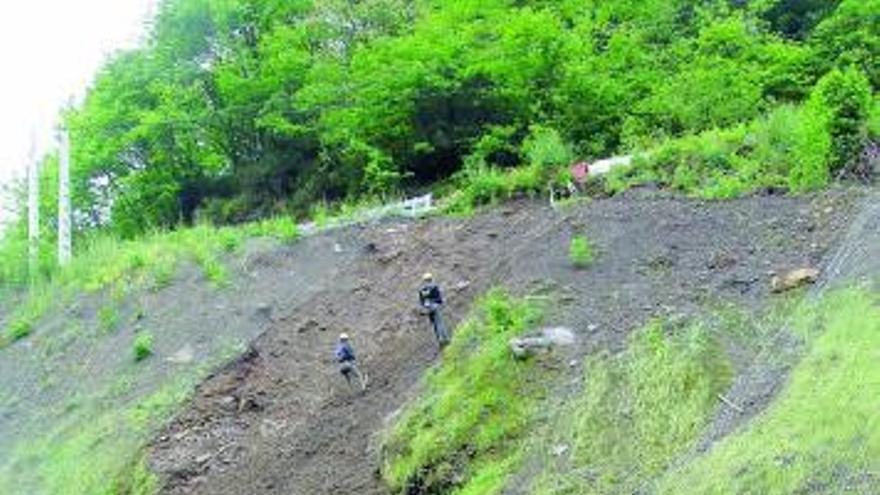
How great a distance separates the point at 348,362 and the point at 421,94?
394 inches

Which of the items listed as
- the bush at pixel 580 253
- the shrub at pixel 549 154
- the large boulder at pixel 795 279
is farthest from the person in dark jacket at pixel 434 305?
the shrub at pixel 549 154

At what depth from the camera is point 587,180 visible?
2358cm

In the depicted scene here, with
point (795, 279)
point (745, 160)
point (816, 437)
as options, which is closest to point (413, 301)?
point (745, 160)

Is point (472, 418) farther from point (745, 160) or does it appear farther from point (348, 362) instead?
point (745, 160)

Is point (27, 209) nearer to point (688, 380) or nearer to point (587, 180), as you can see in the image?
point (587, 180)

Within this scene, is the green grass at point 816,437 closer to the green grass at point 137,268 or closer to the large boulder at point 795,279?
the large boulder at point 795,279

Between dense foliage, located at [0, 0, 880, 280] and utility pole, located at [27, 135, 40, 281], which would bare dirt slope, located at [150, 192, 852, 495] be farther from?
utility pole, located at [27, 135, 40, 281]

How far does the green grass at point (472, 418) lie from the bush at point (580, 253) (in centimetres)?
142

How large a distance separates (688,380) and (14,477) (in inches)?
434

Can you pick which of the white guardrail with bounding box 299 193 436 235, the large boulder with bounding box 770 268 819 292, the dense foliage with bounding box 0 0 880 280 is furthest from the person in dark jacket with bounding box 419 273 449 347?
the white guardrail with bounding box 299 193 436 235

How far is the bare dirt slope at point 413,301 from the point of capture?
709 inches

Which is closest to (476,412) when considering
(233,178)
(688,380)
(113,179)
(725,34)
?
(688,380)

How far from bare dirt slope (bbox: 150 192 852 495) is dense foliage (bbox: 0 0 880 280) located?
2075 millimetres

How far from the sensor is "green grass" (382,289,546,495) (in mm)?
15734
